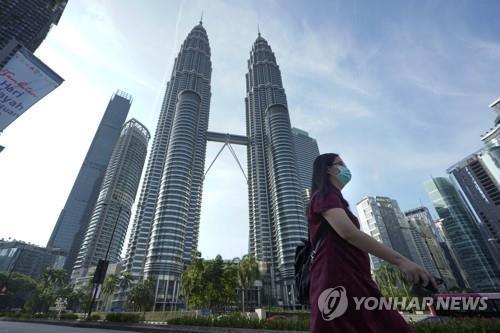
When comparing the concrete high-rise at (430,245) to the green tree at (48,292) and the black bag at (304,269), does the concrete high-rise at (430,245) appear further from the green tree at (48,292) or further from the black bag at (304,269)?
the green tree at (48,292)

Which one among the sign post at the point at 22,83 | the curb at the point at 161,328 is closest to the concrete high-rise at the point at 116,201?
the curb at the point at 161,328

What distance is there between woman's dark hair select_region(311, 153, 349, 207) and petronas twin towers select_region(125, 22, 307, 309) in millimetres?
88140

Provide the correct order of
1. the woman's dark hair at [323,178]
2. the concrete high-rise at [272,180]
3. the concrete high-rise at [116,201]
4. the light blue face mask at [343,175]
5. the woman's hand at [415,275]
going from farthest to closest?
the concrete high-rise at [116,201], the concrete high-rise at [272,180], the light blue face mask at [343,175], the woman's dark hair at [323,178], the woman's hand at [415,275]

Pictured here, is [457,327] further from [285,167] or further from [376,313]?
→ [285,167]

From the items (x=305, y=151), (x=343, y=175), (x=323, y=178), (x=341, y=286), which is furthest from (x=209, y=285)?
(x=305, y=151)

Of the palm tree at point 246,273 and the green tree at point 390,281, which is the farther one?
the palm tree at point 246,273

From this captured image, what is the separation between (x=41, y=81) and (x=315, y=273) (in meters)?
18.2

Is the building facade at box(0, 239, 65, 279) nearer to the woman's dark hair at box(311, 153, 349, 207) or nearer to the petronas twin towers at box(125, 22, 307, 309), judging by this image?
the petronas twin towers at box(125, 22, 307, 309)

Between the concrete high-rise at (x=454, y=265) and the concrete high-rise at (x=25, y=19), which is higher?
the concrete high-rise at (x=25, y=19)

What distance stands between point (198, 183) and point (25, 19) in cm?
7682

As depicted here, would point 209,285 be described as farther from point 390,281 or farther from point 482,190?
point 482,190

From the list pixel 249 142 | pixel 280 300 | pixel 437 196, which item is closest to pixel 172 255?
pixel 280 300

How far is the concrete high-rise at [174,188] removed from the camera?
3152 inches

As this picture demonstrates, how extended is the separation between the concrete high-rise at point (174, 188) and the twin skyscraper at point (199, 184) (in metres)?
0.32
